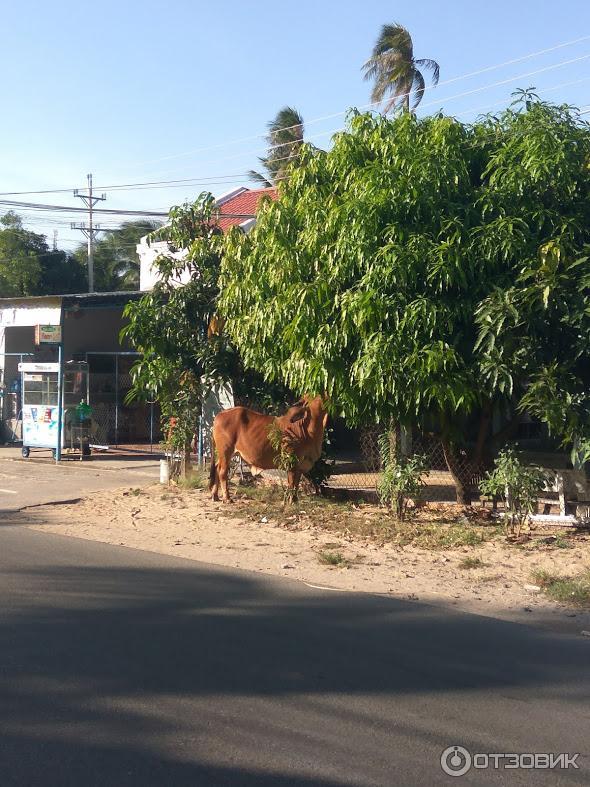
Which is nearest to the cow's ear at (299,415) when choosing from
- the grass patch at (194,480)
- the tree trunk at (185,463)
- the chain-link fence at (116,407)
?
the grass patch at (194,480)

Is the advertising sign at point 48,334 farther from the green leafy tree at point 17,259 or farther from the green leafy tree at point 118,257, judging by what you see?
the green leafy tree at point 118,257

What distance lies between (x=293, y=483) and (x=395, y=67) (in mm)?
24769

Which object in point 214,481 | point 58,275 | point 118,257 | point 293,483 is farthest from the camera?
point 118,257

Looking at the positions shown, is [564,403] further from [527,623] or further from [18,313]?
[18,313]

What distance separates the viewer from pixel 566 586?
877 centimetres

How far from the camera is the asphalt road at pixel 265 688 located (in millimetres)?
4750

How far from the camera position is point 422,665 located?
6469 mm

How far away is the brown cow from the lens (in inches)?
512

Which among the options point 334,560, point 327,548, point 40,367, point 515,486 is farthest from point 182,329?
point 40,367

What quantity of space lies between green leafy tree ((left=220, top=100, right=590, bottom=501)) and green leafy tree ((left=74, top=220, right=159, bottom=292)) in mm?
46279

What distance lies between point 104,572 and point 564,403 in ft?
17.8

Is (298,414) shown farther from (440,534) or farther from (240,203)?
(240,203)

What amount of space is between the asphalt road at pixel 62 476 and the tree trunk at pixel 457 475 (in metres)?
6.47

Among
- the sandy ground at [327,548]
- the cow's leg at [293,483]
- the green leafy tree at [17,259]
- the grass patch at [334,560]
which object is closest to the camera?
the sandy ground at [327,548]
